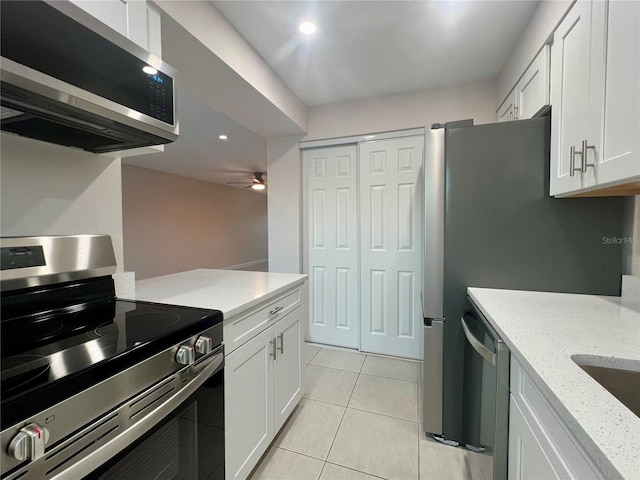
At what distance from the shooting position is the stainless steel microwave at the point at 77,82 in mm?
679

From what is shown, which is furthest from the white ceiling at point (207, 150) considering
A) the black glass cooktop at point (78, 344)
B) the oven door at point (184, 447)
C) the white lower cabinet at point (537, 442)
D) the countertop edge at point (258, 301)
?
the white lower cabinet at point (537, 442)

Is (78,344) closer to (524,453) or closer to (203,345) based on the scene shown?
(203,345)

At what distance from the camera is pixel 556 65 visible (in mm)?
1330

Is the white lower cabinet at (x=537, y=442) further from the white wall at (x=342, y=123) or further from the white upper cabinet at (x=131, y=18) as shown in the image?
the white wall at (x=342, y=123)

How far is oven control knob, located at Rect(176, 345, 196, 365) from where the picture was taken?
87 cm

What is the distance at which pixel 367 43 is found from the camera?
72.8 inches

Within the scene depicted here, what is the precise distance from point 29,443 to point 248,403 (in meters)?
0.87

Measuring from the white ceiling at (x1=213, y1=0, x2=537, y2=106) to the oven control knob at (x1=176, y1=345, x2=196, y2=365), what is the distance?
1.74 metres

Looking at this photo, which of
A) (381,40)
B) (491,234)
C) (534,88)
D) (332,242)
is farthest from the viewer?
(332,242)

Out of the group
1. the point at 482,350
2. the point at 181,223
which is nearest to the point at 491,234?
the point at 482,350

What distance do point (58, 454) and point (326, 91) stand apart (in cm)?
268

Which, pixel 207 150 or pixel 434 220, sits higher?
pixel 207 150

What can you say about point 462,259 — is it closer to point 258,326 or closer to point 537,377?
point 537,377

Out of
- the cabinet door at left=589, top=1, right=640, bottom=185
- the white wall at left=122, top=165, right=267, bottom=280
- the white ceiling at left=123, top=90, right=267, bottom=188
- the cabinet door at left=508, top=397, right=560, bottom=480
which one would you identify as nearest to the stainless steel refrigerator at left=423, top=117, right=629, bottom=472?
the cabinet door at left=589, top=1, right=640, bottom=185
